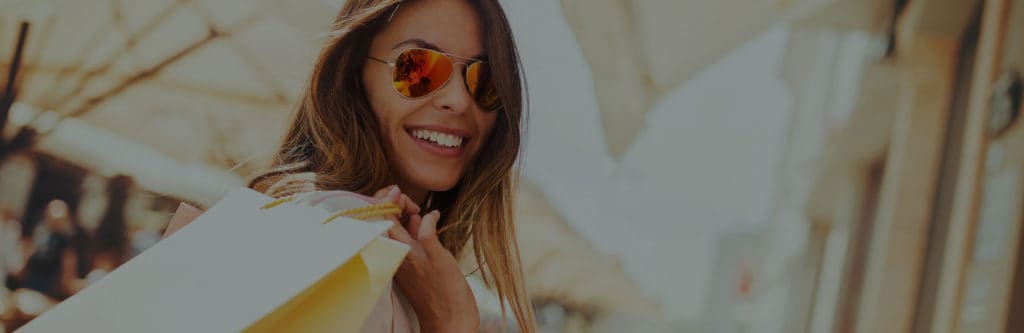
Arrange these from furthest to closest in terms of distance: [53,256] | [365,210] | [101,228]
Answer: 1. [101,228]
2. [53,256]
3. [365,210]

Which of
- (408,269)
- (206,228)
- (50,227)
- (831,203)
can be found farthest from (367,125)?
(831,203)

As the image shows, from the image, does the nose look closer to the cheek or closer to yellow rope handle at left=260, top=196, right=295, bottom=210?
the cheek

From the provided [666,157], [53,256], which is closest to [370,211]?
[53,256]

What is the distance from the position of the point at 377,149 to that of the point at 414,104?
0.29 ft

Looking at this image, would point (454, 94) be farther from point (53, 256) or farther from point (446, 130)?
point (53, 256)

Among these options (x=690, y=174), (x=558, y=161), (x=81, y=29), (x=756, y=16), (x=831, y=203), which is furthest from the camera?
(x=690, y=174)

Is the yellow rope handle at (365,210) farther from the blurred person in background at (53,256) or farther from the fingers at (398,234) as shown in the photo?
the blurred person in background at (53,256)

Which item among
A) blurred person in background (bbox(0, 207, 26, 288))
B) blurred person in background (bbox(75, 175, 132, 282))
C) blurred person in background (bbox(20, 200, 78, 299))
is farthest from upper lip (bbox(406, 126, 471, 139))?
blurred person in background (bbox(75, 175, 132, 282))

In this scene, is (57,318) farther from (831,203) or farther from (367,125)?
(831,203)

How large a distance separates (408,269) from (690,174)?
54.2 metres

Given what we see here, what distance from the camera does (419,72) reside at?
1319 millimetres

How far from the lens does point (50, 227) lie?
4.18 m

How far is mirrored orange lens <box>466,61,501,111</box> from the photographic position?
1.37 m

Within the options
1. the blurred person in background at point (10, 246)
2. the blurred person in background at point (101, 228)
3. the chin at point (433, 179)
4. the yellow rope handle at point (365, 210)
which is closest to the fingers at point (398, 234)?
the yellow rope handle at point (365, 210)
